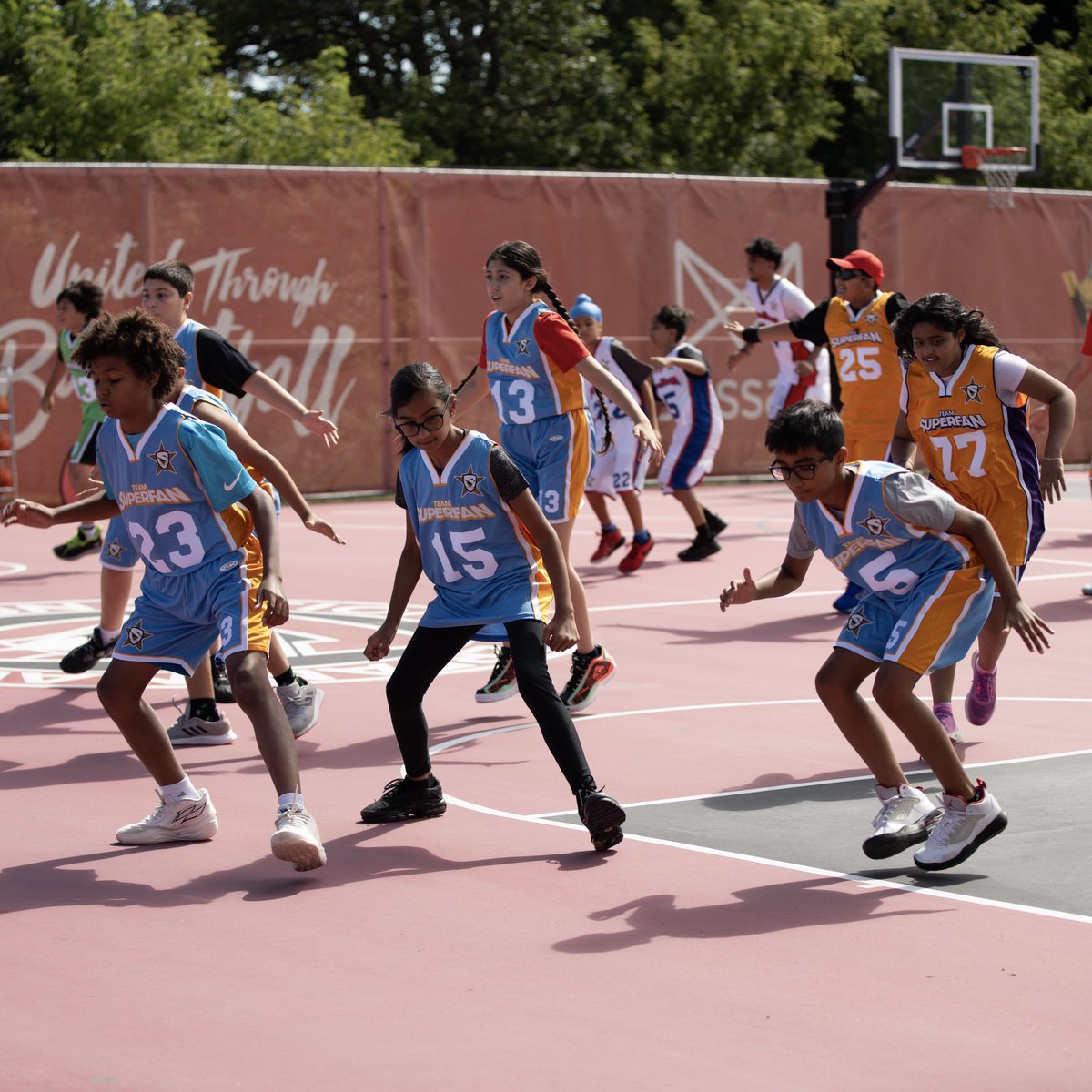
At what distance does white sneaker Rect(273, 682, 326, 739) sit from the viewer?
25.5 feet

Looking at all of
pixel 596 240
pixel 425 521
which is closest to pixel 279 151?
pixel 596 240

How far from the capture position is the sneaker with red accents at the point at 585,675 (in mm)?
8070

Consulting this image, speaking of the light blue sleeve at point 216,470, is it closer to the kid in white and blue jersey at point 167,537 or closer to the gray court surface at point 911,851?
the kid in white and blue jersey at point 167,537

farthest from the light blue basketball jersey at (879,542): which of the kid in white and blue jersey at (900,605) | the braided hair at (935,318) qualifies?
the braided hair at (935,318)

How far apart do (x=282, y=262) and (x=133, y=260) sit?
1.59 meters

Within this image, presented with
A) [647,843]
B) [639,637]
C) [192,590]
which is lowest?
[639,637]

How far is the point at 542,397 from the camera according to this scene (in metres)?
8.57

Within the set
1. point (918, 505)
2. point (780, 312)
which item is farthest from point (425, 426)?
point (780, 312)

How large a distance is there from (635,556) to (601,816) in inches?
313

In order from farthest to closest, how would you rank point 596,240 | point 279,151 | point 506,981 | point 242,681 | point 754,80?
1. point 754,80
2. point 279,151
3. point 596,240
4. point 242,681
5. point 506,981

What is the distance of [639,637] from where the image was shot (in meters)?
10.4

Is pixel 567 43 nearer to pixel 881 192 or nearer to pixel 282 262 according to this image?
pixel 881 192

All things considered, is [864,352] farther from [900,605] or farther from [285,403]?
[900,605]

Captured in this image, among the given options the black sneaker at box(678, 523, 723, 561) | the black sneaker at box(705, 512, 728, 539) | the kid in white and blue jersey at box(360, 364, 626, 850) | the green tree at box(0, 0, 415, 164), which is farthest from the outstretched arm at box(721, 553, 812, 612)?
the green tree at box(0, 0, 415, 164)
